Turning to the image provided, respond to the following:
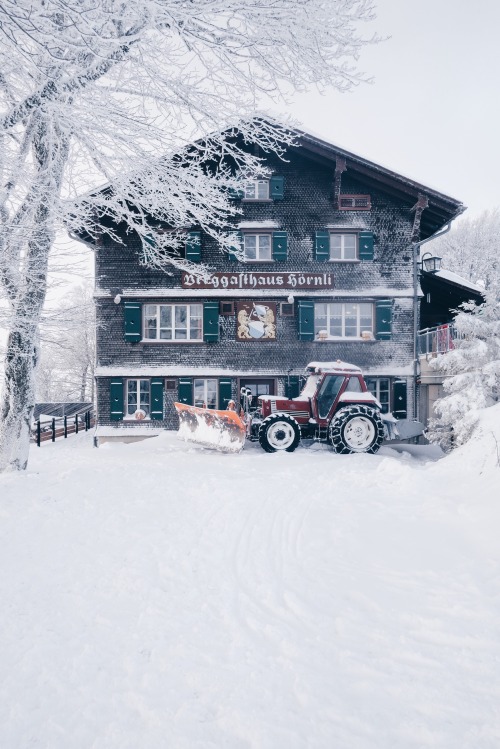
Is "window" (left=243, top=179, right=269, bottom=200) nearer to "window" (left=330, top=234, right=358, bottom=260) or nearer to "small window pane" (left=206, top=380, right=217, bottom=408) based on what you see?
"window" (left=330, top=234, right=358, bottom=260)

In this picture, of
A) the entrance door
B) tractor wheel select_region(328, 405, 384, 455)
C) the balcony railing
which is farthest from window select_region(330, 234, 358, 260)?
tractor wheel select_region(328, 405, 384, 455)

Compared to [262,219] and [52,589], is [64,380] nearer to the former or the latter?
[262,219]

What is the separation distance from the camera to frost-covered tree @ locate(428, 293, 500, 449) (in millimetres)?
9742

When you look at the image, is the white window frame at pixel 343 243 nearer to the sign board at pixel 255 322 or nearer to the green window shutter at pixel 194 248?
the sign board at pixel 255 322

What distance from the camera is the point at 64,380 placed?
139ft

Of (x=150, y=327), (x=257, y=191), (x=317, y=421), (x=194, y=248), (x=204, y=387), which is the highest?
(x=257, y=191)

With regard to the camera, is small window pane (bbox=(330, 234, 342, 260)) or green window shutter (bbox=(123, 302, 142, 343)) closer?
green window shutter (bbox=(123, 302, 142, 343))

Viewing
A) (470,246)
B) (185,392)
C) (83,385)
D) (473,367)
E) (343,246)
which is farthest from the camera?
(83,385)

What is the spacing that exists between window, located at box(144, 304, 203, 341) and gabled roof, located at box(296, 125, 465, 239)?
6467 millimetres

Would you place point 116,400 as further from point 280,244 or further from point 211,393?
point 280,244

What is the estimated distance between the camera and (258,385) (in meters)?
16.2

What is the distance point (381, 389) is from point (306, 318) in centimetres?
358

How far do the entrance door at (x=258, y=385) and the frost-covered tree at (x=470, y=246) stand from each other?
20033mm

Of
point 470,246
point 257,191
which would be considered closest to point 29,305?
point 257,191
